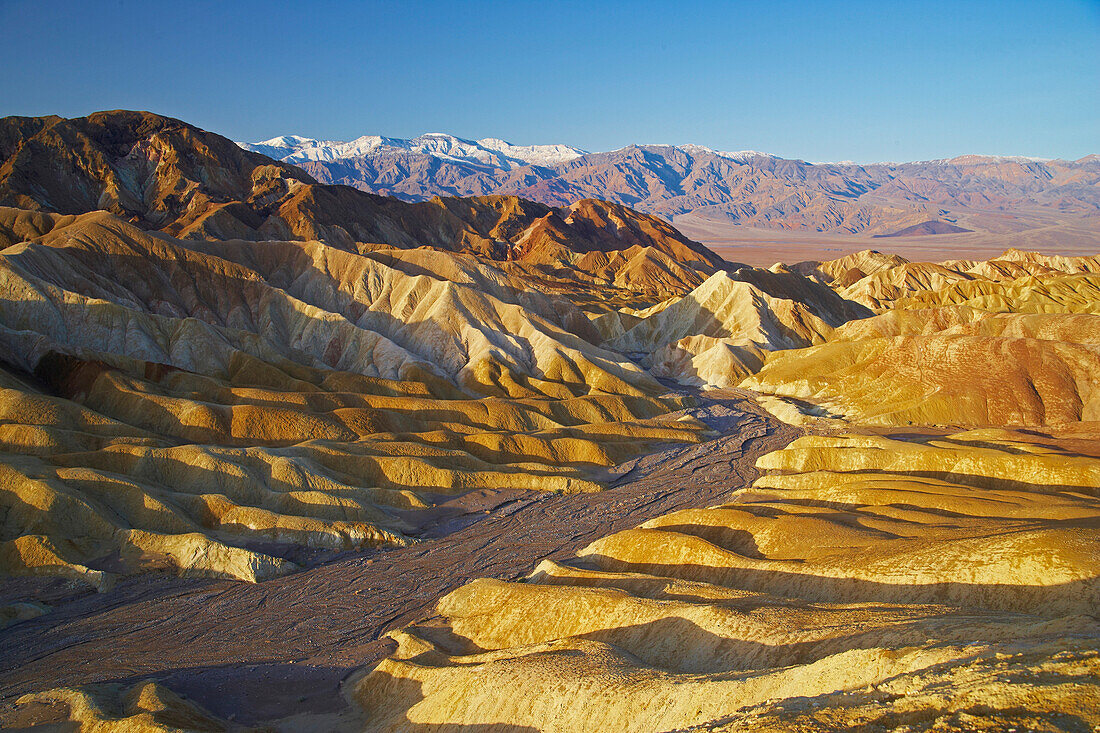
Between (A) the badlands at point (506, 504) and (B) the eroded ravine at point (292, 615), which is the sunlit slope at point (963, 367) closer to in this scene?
(A) the badlands at point (506, 504)

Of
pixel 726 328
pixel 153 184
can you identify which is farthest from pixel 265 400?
pixel 153 184

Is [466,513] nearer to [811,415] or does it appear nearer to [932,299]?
[811,415]

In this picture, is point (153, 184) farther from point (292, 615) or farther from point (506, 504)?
point (292, 615)

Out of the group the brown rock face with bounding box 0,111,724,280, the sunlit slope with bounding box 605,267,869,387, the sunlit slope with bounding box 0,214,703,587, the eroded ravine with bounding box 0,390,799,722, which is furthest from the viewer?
the brown rock face with bounding box 0,111,724,280

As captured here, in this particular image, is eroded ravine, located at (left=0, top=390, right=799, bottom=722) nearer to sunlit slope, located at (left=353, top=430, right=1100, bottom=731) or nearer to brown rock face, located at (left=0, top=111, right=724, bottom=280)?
sunlit slope, located at (left=353, top=430, right=1100, bottom=731)

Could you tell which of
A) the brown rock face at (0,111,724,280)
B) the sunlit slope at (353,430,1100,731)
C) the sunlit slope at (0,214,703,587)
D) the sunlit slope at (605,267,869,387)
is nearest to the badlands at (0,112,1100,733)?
the sunlit slope at (353,430,1100,731)

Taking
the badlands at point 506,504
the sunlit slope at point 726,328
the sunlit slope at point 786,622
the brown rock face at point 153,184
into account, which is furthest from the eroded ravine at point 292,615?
the brown rock face at point 153,184
